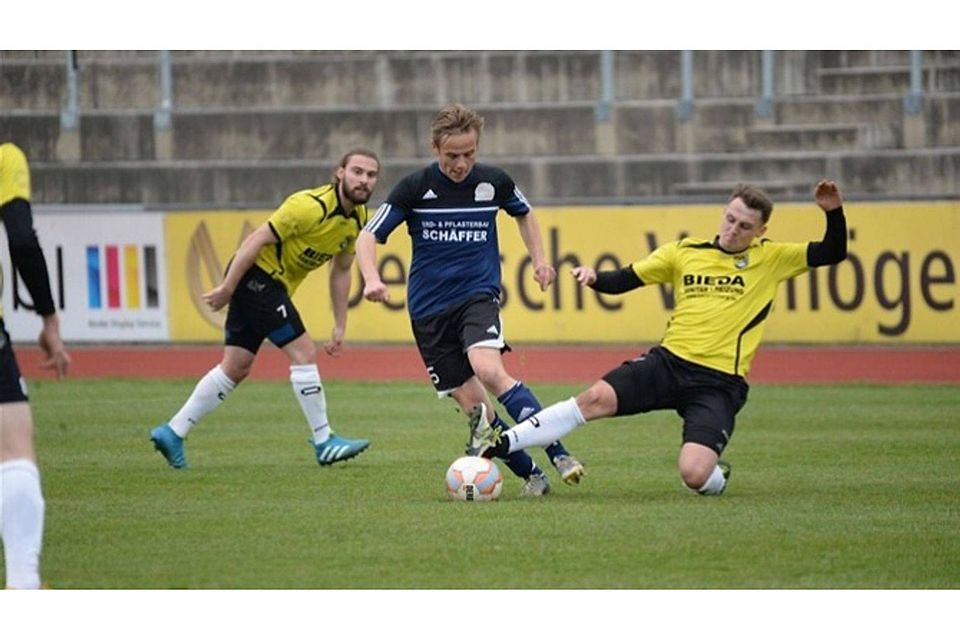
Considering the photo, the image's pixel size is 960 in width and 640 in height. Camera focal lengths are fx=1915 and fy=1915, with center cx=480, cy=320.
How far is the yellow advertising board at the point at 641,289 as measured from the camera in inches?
880

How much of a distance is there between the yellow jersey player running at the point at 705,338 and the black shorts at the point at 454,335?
0.44 meters

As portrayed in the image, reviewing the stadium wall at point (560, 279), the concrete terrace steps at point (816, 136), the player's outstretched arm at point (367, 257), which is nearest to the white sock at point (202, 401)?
the player's outstretched arm at point (367, 257)

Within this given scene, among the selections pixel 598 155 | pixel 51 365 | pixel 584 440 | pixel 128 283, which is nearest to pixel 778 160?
pixel 598 155

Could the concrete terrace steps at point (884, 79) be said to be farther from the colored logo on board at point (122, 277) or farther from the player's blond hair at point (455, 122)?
the player's blond hair at point (455, 122)

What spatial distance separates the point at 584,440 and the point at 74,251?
1182 cm

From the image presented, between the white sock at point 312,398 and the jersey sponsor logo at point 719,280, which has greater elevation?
the jersey sponsor logo at point 719,280

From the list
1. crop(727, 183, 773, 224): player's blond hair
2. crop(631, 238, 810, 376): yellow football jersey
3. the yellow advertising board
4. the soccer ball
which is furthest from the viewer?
the yellow advertising board

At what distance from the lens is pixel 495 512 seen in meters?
9.90

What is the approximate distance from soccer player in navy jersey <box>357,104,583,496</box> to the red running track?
9.35 metres

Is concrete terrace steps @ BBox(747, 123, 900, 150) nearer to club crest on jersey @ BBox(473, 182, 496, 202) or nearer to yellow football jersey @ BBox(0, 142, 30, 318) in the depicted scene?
club crest on jersey @ BBox(473, 182, 496, 202)

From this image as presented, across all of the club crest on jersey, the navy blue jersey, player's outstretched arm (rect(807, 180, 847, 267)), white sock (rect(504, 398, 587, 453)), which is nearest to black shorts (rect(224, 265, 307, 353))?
the navy blue jersey

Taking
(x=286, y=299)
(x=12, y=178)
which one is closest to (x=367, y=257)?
(x=286, y=299)

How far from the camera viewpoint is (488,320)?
10578 mm

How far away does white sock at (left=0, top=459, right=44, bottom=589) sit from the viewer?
711cm
